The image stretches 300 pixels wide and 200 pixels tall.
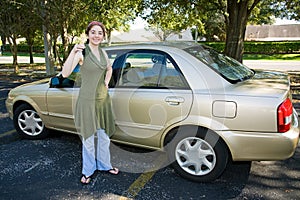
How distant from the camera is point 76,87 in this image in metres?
3.52

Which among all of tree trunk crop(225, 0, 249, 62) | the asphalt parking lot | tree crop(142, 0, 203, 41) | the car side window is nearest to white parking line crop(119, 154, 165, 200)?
the asphalt parking lot

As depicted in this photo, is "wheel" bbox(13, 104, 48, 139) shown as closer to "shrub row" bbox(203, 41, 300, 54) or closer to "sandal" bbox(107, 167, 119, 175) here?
"sandal" bbox(107, 167, 119, 175)

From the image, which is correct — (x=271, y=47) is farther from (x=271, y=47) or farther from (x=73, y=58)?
(x=73, y=58)

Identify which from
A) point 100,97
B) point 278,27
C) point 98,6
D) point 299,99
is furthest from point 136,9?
point 278,27

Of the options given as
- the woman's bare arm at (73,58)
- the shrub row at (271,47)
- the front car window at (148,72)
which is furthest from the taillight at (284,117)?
the shrub row at (271,47)

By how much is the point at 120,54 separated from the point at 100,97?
78 centimetres

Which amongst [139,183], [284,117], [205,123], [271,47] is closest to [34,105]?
[139,183]

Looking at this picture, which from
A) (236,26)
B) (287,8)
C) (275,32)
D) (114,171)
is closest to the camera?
(114,171)

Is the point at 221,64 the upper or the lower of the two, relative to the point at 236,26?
lower

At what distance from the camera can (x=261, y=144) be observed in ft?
8.41

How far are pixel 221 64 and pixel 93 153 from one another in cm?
190

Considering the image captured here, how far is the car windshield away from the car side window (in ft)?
1.11

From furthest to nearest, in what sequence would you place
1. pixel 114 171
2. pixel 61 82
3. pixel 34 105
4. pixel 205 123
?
1. pixel 34 105
2. pixel 61 82
3. pixel 114 171
4. pixel 205 123

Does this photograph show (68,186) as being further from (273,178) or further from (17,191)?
(273,178)
